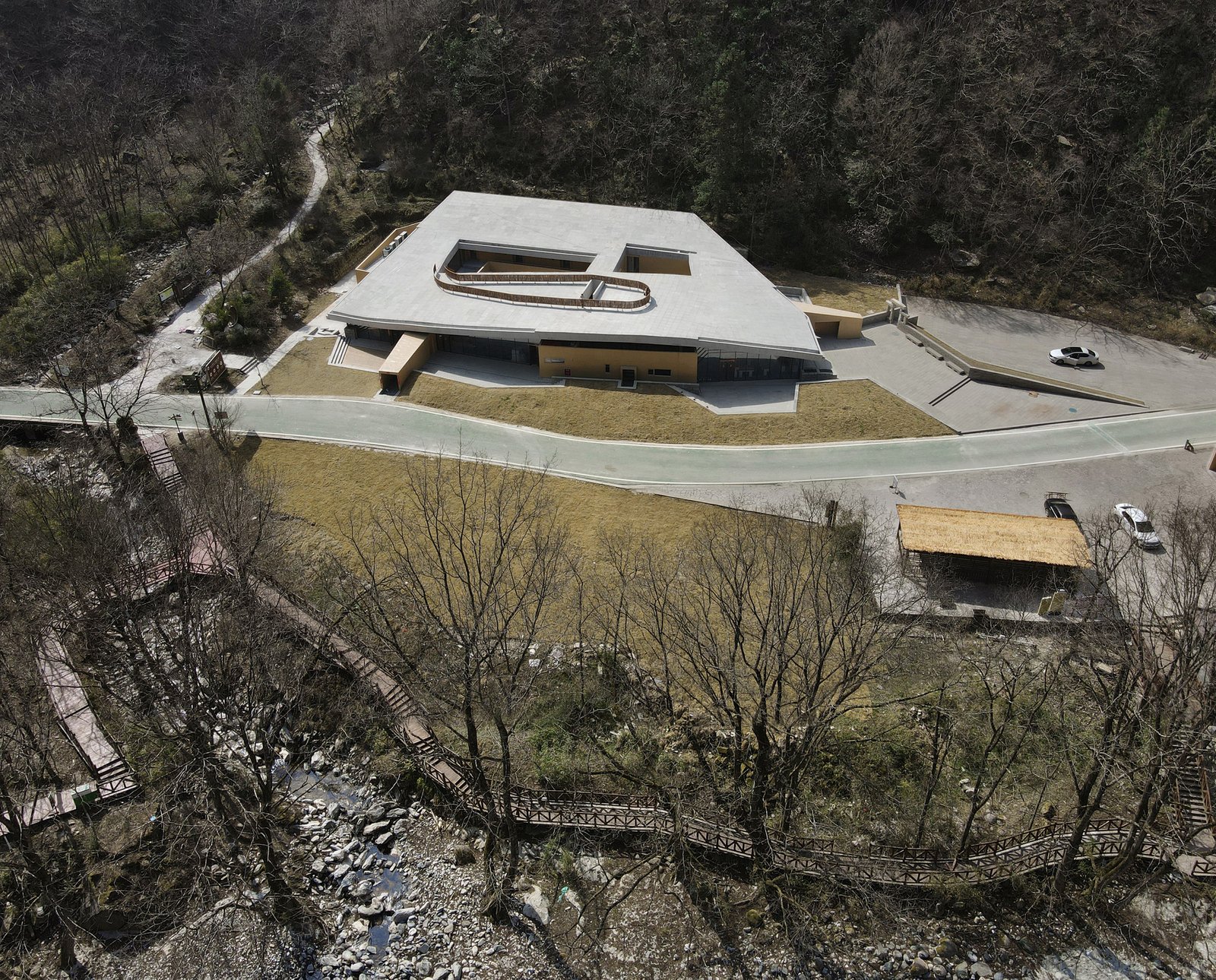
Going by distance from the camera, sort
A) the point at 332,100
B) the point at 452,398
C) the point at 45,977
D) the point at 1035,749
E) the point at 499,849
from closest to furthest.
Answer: the point at 45,977
the point at 499,849
the point at 1035,749
the point at 452,398
the point at 332,100

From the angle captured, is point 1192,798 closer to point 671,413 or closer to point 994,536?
point 994,536

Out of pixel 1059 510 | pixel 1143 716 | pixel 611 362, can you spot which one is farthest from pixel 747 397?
pixel 1143 716

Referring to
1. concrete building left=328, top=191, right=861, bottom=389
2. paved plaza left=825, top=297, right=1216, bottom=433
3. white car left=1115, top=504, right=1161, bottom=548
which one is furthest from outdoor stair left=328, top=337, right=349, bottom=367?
white car left=1115, top=504, right=1161, bottom=548

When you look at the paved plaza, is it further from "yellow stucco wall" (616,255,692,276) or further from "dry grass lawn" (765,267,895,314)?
"yellow stucco wall" (616,255,692,276)

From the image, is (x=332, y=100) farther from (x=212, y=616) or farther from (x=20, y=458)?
(x=212, y=616)

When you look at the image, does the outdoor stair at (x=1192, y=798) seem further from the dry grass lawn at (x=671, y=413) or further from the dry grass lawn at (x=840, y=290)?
the dry grass lawn at (x=840, y=290)

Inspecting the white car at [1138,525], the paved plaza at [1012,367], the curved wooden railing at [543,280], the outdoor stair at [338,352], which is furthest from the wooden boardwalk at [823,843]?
the curved wooden railing at [543,280]

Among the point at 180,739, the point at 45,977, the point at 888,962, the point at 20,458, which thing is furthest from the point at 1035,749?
the point at 20,458
